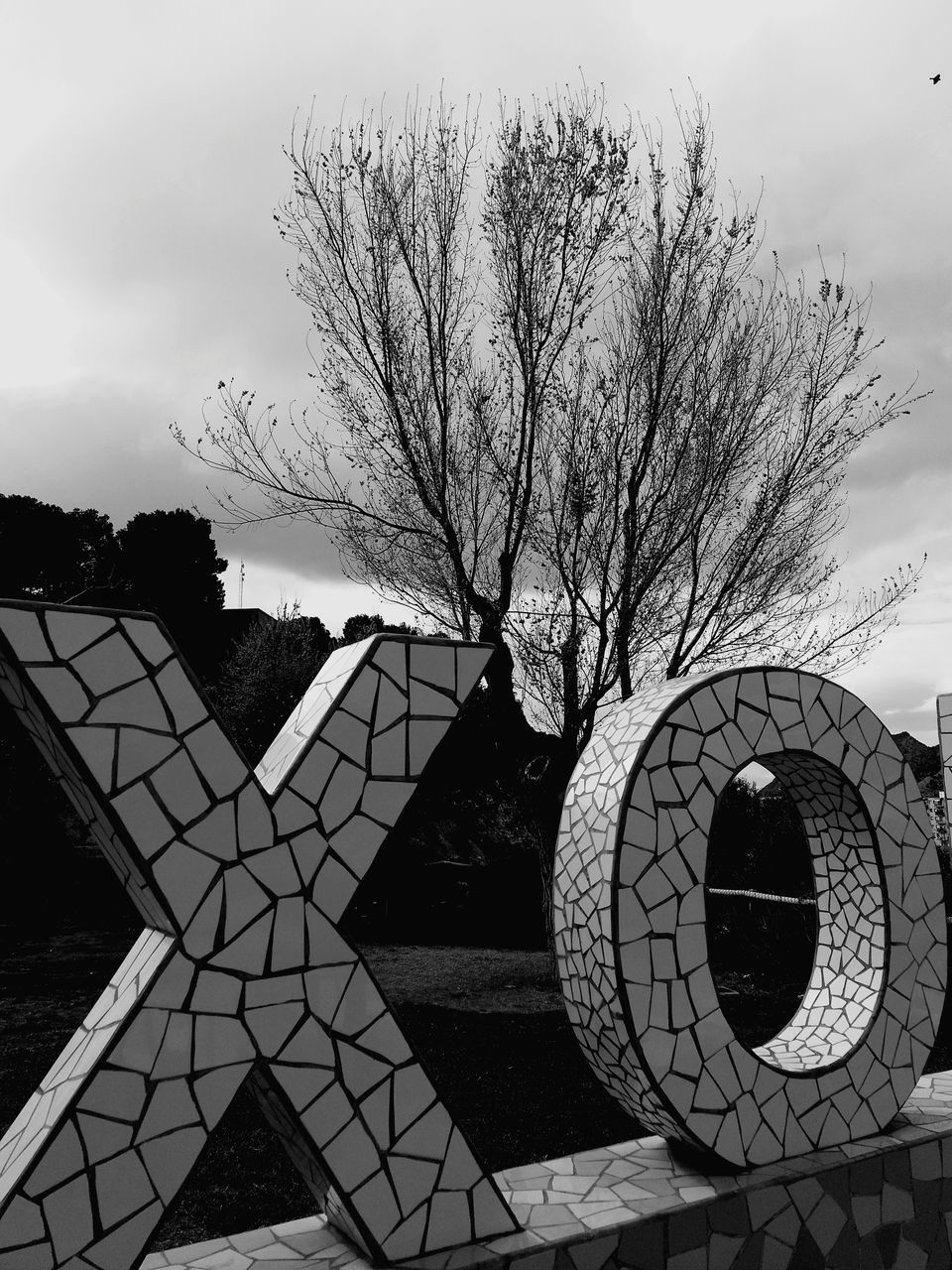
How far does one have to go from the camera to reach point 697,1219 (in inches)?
134

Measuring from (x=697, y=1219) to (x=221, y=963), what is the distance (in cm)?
188

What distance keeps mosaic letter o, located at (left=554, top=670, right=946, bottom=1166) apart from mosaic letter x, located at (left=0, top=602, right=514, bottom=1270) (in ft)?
2.27

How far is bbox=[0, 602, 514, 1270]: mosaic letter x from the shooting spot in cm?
271

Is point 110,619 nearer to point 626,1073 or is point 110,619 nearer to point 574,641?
point 626,1073

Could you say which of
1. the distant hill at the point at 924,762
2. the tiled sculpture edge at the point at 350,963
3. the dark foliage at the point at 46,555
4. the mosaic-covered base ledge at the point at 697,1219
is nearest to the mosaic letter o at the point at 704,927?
the tiled sculpture edge at the point at 350,963

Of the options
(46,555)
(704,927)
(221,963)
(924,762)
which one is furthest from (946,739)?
(924,762)

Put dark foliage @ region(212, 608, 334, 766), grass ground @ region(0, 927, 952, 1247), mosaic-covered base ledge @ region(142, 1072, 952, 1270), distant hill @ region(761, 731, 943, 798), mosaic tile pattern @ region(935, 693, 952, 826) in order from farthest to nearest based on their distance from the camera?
distant hill @ region(761, 731, 943, 798) → dark foliage @ region(212, 608, 334, 766) → mosaic tile pattern @ region(935, 693, 952, 826) → grass ground @ region(0, 927, 952, 1247) → mosaic-covered base ledge @ region(142, 1072, 952, 1270)

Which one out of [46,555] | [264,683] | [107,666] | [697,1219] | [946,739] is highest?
[46,555]

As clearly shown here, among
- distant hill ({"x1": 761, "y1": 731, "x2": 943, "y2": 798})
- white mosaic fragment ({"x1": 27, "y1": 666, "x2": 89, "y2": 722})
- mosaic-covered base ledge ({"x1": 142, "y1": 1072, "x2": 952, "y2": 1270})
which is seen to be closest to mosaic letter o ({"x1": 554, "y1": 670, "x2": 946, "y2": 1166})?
mosaic-covered base ledge ({"x1": 142, "y1": 1072, "x2": 952, "y2": 1270})

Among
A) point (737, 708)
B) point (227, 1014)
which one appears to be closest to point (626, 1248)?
point (227, 1014)

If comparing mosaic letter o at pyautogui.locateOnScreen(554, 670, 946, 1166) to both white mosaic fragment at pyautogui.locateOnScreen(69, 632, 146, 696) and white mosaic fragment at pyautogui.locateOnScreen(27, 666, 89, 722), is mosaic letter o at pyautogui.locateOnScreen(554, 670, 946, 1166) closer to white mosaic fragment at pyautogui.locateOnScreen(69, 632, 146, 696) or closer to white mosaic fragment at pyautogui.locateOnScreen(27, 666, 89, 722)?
white mosaic fragment at pyautogui.locateOnScreen(69, 632, 146, 696)

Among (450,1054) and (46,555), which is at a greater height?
(46,555)

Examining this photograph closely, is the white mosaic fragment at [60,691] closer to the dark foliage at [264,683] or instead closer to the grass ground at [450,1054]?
the grass ground at [450,1054]

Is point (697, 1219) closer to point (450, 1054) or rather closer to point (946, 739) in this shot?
point (946, 739)
